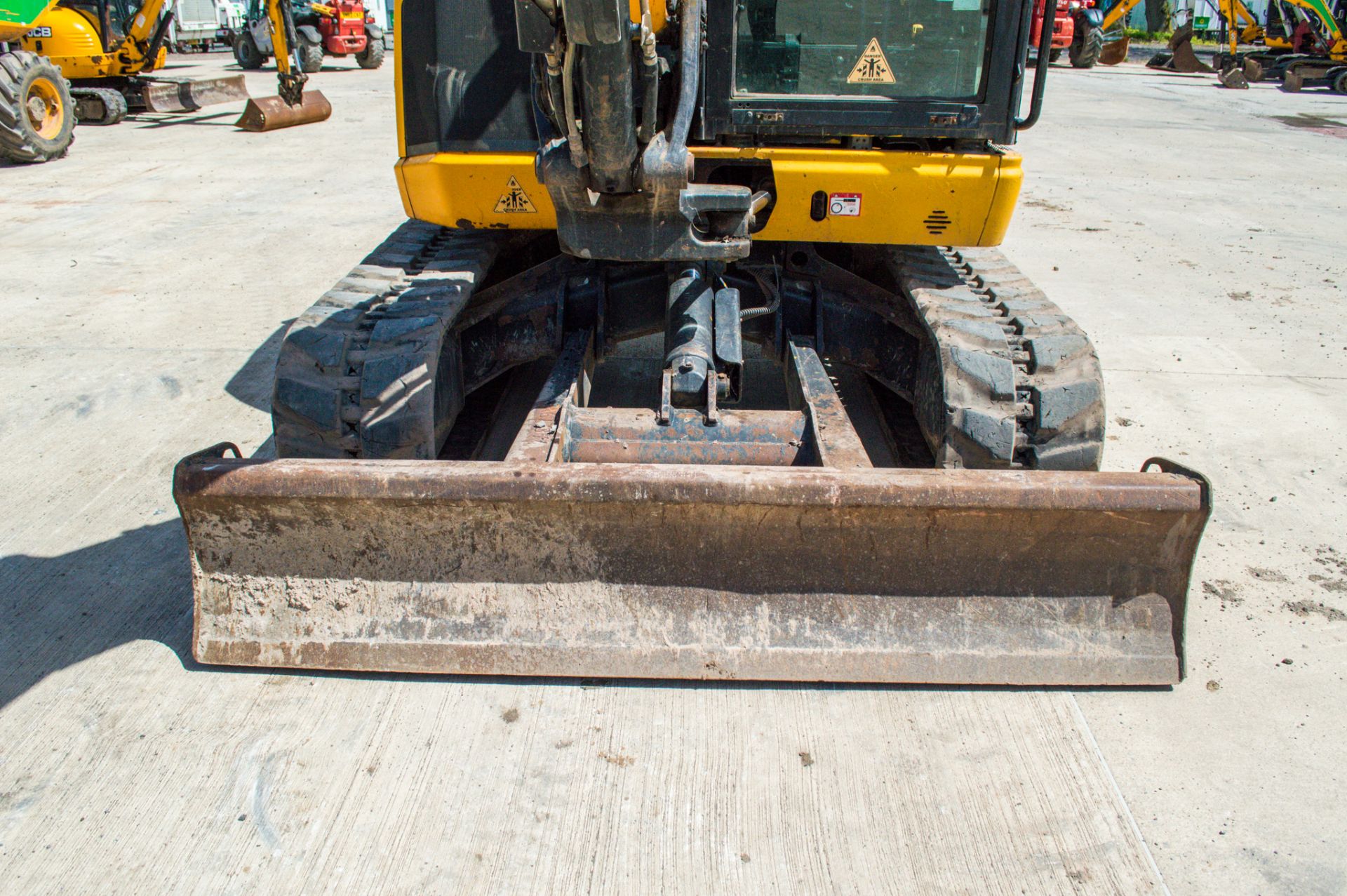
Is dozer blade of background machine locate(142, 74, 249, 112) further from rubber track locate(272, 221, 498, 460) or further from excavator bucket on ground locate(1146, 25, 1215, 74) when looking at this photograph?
excavator bucket on ground locate(1146, 25, 1215, 74)

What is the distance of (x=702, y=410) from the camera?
12.1ft

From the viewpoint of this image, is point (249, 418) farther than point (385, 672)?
Yes

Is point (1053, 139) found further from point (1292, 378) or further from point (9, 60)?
point (9, 60)

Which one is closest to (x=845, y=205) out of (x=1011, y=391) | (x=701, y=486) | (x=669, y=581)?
(x=1011, y=391)

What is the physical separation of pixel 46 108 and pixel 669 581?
42.2 ft

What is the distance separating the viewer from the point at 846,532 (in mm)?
2910

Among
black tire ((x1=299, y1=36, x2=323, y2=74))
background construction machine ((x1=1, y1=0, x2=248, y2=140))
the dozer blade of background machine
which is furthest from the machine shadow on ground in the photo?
black tire ((x1=299, y1=36, x2=323, y2=74))

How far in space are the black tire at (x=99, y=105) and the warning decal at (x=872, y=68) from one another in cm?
1505

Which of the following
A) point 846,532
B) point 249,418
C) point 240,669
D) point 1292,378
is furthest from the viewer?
point 1292,378

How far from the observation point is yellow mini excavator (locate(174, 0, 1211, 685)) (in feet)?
9.42

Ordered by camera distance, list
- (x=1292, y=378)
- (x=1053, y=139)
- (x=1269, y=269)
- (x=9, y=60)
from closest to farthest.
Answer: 1. (x=1292, y=378)
2. (x=1269, y=269)
3. (x=9, y=60)
4. (x=1053, y=139)

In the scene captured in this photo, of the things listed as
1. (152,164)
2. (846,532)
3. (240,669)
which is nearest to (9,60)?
(152,164)

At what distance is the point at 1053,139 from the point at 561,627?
1335 centimetres

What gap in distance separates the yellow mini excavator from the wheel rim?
9.90m
